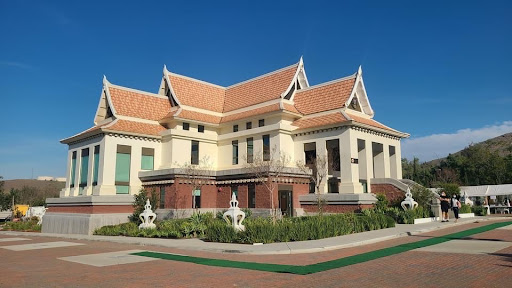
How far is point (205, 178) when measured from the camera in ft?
104

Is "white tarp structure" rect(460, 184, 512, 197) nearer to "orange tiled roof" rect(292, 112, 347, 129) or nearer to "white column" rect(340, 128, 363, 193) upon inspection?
"white column" rect(340, 128, 363, 193)

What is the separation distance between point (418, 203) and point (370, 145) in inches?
242

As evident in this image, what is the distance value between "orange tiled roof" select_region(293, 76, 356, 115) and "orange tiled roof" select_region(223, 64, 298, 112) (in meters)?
1.91

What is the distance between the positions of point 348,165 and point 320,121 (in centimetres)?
462

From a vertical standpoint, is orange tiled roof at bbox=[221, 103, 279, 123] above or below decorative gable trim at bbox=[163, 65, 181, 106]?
below

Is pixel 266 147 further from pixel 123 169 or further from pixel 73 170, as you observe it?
pixel 73 170

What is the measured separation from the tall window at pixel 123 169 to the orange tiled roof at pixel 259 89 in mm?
11121

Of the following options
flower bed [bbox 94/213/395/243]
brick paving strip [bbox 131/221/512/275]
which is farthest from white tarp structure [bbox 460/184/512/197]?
brick paving strip [bbox 131/221/512/275]

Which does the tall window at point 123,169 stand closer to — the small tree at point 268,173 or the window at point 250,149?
the window at point 250,149

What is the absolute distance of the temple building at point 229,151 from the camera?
29078 mm

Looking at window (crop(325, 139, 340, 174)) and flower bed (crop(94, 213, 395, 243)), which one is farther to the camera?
window (crop(325, 139, 340, 174))

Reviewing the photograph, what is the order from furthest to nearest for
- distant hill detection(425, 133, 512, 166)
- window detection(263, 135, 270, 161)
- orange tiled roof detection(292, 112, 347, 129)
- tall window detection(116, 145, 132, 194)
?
distant hill detection(425, 133, 512, 166) < window detection(263, 135, 270, 161) < tall window detection(116, 145, 132, 194) < orange tiled roof detection(292, 112, 347, 129)

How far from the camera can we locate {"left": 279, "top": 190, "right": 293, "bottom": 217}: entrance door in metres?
29.5

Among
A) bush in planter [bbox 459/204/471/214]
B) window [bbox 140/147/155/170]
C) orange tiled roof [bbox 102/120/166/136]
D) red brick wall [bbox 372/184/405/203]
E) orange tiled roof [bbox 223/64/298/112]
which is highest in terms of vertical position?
orange tiled roof [bbox 223/64/298/112]
